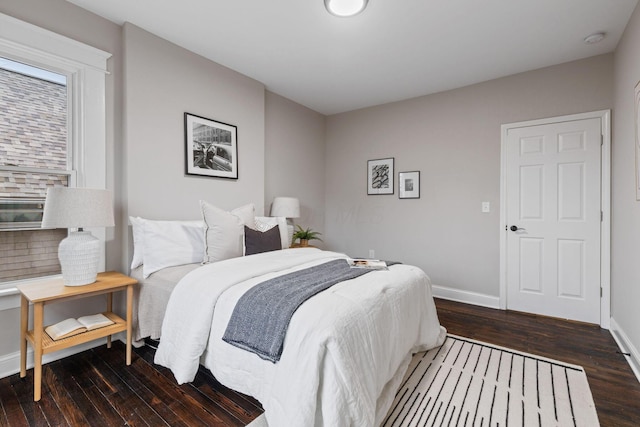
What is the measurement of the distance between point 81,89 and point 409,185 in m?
3.53

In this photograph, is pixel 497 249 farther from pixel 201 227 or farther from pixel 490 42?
pixel 201 227

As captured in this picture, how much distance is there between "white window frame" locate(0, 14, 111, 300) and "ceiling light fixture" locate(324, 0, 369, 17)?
1780mm

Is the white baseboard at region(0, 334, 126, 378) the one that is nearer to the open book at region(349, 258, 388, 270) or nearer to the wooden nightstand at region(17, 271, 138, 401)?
the wooden nightstand at region(17, 271, 138, 401)

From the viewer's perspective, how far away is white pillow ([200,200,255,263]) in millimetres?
2389

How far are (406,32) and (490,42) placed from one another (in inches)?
31.2

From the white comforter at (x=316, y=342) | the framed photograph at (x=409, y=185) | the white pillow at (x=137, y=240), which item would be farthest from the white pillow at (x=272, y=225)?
the framed photograph at (x=409, y=185)

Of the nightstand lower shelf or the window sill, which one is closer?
the nightstand lower shelf

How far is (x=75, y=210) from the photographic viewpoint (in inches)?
73.2

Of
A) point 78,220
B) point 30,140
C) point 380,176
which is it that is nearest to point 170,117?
point 30,140

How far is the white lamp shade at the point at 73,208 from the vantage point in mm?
1823

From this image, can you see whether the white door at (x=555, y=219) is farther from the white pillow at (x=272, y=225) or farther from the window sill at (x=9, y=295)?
the window sill at (x=9, y=295)

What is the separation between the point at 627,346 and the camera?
2.29 metres

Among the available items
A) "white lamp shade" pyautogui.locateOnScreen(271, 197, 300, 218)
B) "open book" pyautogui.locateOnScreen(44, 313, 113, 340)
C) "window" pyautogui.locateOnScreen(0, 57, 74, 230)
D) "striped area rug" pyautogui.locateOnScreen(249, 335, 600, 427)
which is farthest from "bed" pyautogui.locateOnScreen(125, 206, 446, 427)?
"white lamp shade" pyautogui.locateOnScreen(271, 197, 300, 218)

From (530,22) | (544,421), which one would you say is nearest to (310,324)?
(544,421)
